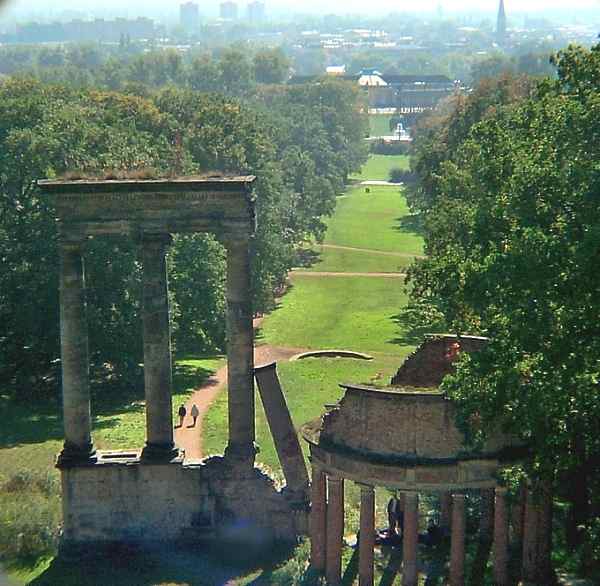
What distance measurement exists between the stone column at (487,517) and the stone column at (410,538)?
4329 millimetres

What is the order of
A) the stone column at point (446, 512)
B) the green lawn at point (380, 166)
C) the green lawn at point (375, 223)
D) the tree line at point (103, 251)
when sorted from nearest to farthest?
the stone column at point (446, 512)
the tree line at point (103, 251)
the green lawn at point (375, 223)
the green lawn at point (380, 166)

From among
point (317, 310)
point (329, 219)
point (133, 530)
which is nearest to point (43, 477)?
point (133, 530)

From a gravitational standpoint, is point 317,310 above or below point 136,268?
below

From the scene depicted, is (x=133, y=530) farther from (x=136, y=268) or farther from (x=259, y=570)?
(x=136, y=268)

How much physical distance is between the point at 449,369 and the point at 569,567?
19.9 feet

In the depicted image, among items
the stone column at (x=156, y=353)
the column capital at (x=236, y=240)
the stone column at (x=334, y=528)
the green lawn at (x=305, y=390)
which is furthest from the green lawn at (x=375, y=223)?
the stone column at (x=334, y=528)

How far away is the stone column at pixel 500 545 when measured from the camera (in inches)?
1152

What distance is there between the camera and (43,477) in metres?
37.3

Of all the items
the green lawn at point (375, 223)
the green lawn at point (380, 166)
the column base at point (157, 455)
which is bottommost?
the green lawn at point (380, 166)

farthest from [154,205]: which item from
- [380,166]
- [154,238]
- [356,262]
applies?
[380,166]

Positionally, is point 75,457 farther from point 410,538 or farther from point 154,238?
point 410,538

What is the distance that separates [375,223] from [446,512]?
83.6m

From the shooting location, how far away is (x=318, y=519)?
30.5 meters

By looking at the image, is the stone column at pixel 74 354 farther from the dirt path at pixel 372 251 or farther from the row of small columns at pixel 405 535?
the dirt path at pixel 372 251
